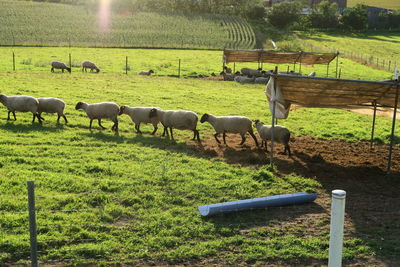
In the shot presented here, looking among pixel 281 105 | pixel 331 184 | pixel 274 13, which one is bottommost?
pixel 331 184

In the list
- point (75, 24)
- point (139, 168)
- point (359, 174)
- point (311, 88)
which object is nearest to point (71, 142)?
point (139, 168)

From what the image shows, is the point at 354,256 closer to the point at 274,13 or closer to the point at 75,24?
the point at 75,24

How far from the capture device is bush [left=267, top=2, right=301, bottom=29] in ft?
349

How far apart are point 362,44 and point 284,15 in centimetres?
2555

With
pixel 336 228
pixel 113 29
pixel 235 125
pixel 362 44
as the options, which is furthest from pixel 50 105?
pixel 362 44

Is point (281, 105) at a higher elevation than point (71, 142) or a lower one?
higher

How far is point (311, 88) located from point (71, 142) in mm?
8749

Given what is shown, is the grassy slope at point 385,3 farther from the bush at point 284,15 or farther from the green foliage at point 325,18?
the bush at point 284,15

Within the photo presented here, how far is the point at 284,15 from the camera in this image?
107 m

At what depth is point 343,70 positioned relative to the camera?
4872cm

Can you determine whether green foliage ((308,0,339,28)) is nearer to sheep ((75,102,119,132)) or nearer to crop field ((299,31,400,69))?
crop field ((299,31,400,69))

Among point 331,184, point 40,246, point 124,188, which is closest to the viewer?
point 40,246

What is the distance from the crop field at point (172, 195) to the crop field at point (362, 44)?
47.6 m

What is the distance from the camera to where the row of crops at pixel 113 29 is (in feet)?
225
